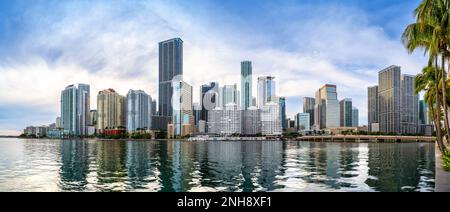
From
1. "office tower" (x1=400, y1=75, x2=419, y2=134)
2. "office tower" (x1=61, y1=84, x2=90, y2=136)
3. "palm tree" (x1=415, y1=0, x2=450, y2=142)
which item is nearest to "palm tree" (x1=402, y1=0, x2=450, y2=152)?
"palm tree" (x1=415, y1=0, x2=450, y2=142)

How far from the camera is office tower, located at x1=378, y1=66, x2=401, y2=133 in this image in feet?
349

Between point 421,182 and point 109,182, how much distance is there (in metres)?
16.6

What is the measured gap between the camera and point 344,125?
185 meters

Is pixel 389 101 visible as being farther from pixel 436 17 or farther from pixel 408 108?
pixel 436 17

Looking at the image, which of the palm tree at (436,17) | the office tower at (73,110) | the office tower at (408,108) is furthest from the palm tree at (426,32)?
the office tower at (73,110)

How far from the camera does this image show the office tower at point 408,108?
353ft

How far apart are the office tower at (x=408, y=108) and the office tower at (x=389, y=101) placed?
4.62 ft

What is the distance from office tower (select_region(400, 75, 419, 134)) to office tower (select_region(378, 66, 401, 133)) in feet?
4.62

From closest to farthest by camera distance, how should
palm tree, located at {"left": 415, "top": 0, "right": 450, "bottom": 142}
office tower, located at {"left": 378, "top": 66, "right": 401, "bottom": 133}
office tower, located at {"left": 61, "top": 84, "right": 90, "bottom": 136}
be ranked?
palm tree, located at {"left": 415, "top": 0, "right": 450, "bottom": 142} < office tower, located at {"left": 378, "top": 66, "right": 401, "bottom": 133} < office tower, located at {"left": 61, "top": 84, "right": 90, "bottom": 136}

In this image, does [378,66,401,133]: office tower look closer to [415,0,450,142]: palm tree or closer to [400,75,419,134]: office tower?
[400,75,419,134]: office tower

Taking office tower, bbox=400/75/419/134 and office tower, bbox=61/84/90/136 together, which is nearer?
office tower, bbox=400/75/419/134

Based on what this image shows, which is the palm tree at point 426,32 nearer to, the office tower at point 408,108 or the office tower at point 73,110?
the office tower at point 408,108
